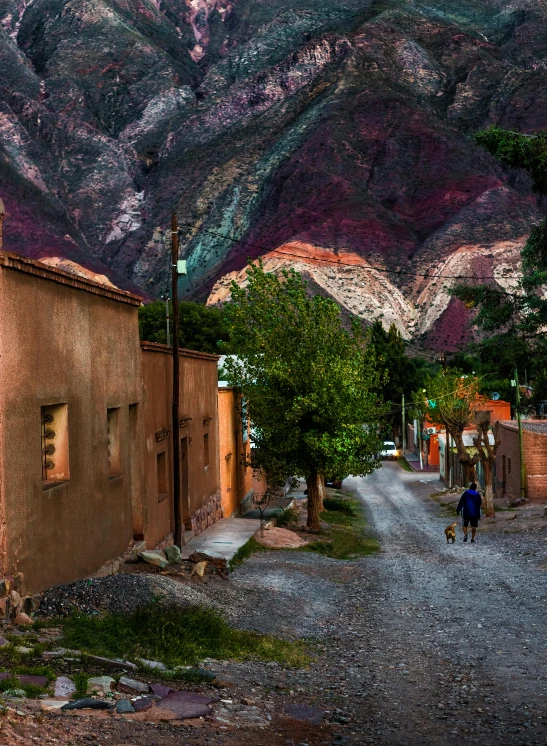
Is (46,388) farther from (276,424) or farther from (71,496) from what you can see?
(276,424)

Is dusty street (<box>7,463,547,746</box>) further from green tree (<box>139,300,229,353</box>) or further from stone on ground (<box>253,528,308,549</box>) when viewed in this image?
green tree (<box>139,300,229,353</box>)

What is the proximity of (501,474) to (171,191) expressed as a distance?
13037cm

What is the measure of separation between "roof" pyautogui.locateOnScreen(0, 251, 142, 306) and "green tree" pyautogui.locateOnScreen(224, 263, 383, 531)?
449 inches

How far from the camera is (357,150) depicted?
151000 millimetres

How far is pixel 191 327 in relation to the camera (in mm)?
79250

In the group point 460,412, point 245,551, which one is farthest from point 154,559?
point 460,412

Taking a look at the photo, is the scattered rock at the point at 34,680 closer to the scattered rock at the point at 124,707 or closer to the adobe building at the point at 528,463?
the scattered rock at the point at 124,707

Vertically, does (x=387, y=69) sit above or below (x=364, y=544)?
above

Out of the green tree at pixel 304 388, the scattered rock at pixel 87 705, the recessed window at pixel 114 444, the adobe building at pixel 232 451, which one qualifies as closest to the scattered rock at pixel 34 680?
the scattered rock at pixel 87 705

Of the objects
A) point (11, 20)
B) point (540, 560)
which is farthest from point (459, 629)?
point (11, 20)

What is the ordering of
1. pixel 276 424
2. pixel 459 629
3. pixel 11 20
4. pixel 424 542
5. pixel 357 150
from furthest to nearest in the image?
pixel 11 20 < pixel 357 150 < pixel 276 424 < pixel 424 542 < pixel 459 629

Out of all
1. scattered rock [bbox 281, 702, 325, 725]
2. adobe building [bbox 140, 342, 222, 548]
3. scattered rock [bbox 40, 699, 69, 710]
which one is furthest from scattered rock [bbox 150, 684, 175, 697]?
adobe building [bbox 140, 342, 222, 548]

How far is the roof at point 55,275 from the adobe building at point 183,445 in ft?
10.8

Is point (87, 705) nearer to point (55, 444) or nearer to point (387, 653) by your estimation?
point (387, 653)
